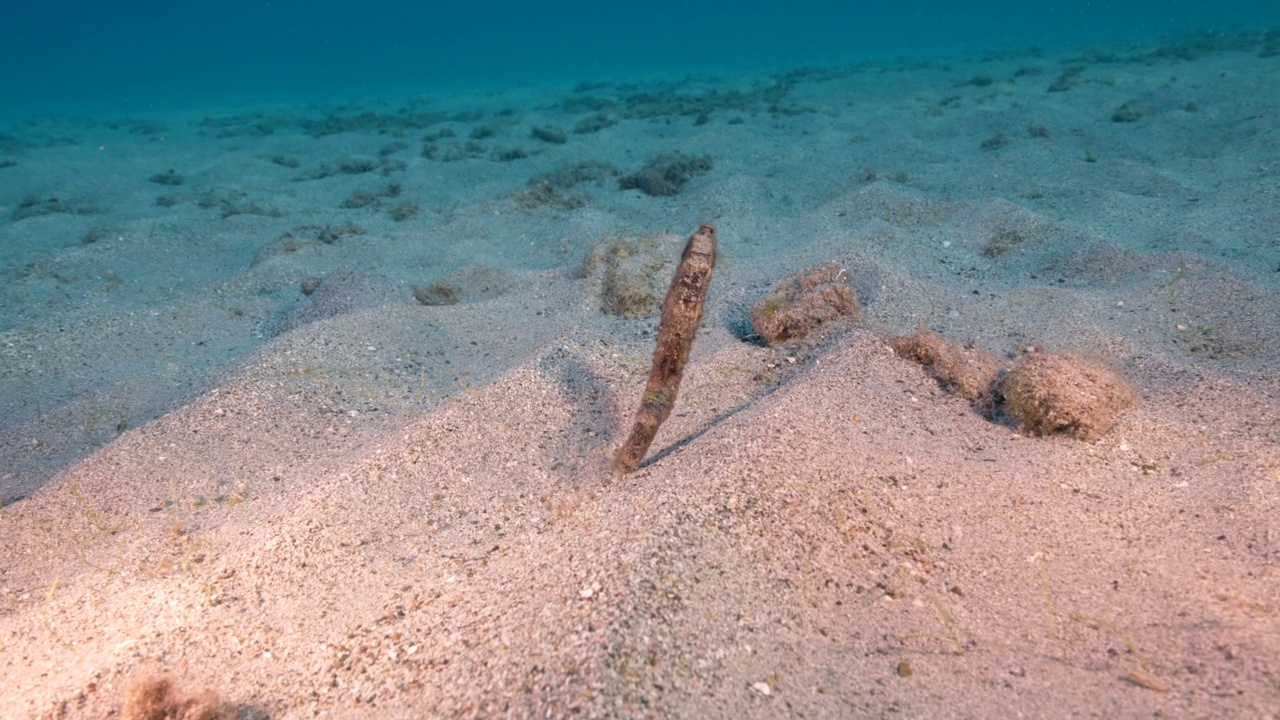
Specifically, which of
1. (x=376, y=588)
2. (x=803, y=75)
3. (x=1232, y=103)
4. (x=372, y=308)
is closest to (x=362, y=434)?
(x=376, y=588)

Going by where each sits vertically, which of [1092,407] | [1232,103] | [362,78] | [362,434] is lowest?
[362,434]

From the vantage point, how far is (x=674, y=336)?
2.75 metres

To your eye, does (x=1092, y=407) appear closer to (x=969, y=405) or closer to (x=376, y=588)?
(x=969, y=405)

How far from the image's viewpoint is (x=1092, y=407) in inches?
126

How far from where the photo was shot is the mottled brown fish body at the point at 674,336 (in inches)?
104

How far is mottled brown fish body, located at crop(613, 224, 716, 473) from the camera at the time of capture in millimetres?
2631

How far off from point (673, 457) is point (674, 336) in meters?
0.67

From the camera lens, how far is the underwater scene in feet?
6.87

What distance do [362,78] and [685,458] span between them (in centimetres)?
5462

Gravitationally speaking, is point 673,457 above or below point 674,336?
below

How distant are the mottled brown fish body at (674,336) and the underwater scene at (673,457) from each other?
0.03 meters

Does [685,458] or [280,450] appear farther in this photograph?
[280,450]

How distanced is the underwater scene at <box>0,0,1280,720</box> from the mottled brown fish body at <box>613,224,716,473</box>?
3cm

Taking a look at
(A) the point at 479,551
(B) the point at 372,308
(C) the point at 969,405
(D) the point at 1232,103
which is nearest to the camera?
(A) the point at 479,551
